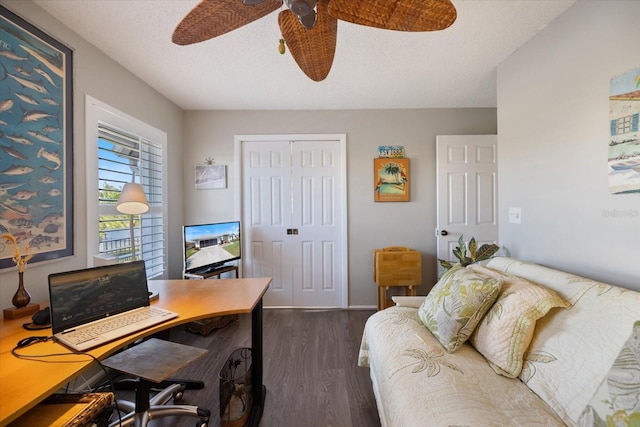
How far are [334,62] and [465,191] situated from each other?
1.99 meters

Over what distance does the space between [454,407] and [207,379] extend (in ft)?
5.47

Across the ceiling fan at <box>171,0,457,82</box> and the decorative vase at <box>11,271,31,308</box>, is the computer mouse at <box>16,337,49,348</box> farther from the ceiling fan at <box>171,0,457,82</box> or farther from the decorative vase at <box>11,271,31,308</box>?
the ceiling fan at <box>171,0,457,82</box>

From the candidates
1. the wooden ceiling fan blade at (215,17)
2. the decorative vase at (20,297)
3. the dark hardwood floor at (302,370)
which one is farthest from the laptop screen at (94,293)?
the wooden ceiling fan blade at (215,17)

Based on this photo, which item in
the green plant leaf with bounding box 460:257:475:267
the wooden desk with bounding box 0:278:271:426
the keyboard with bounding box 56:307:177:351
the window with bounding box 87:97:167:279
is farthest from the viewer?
the green plant leaf with bounding box 460:257:475:267

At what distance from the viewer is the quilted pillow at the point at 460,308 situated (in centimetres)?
120

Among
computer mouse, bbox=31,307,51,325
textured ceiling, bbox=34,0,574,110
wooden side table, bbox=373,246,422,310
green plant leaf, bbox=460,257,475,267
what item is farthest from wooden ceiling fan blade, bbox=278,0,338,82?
wooden side table, bbox=373,246,422,310

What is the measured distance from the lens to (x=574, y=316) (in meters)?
1.03

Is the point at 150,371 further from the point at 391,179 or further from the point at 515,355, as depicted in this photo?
the point at 391,179

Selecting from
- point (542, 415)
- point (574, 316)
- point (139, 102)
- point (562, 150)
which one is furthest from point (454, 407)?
point (139, 102)

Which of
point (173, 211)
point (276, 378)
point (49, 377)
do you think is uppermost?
point (173, 211)

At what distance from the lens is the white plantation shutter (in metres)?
1.89

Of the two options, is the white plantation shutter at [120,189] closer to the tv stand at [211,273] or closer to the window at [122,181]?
the window at [122,181]

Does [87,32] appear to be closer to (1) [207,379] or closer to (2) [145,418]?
(2) [145,418]

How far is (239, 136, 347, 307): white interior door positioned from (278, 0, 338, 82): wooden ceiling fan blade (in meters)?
1.74
